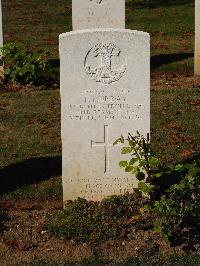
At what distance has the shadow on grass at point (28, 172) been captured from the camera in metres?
7.26

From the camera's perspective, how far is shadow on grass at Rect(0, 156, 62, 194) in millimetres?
7258

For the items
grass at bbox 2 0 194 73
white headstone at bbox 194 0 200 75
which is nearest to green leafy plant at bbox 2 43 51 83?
grass at bbox 2 0 194 73

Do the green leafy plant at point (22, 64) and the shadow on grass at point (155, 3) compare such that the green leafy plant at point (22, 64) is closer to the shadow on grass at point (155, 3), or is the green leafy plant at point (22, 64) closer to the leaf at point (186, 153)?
the leaf at point (186, 153)

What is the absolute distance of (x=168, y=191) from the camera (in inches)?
230

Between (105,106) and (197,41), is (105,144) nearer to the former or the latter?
(105,106)

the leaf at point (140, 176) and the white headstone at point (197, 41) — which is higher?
the white headstone at point (197, 41)

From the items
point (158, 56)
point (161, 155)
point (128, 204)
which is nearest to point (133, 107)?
point (128, 204)

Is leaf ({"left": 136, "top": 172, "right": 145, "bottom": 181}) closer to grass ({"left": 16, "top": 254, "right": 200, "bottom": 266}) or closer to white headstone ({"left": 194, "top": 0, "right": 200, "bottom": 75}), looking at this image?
grass ({"left": 16, "top": 254, "right": 200, "bottom": 266})

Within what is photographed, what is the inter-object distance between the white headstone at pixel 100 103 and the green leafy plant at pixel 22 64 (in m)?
5.00

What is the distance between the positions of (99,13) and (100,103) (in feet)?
18.8

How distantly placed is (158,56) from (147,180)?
775 cm

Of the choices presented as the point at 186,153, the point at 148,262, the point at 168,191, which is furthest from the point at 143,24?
the point at 148,262

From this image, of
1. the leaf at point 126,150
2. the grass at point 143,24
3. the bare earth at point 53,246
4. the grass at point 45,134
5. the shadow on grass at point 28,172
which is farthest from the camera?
the grass at point 143,24

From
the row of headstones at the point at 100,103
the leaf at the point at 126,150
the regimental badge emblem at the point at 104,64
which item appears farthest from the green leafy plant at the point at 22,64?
the leaf at the point at 126,150
